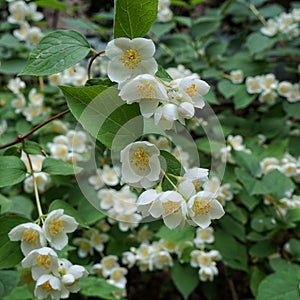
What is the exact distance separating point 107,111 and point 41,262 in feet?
1.03

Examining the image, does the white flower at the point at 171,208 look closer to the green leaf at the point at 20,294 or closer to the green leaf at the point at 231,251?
the green leaf at the point at 20,294

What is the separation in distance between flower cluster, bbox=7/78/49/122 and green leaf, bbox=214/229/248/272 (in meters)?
0.84

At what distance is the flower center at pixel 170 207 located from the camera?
77cm

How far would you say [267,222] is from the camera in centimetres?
162

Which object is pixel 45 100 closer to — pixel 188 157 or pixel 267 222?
pixel 188 157

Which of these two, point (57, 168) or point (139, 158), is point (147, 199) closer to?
point (139, 158)

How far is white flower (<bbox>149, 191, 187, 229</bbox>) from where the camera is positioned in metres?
0.76

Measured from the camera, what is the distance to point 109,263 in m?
1.58

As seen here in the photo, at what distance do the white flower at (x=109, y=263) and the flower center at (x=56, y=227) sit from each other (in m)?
0.66

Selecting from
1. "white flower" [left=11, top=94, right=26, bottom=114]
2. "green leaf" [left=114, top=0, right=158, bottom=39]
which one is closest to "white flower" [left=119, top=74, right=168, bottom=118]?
"green leaf" [left=114, top=0, right=158, bottom=39]

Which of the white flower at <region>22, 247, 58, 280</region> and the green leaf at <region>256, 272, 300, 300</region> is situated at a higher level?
the white flower at <region>22, 247, 58, 280</region>

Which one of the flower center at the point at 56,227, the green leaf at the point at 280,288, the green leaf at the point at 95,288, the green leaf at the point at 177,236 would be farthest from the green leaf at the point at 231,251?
the flower center at the point at 56,227

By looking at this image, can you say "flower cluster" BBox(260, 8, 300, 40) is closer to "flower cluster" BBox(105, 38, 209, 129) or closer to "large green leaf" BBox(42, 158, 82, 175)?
"large green leaf" BBox(42, 158, 82, 175)

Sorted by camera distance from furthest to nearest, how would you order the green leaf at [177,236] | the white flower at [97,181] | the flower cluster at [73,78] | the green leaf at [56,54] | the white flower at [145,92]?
the flower cluster at [73,78] < the white flower at [97,181] < the green leaf at [177,236] < the green leaf at [56,54] < the white flower at [145,92]
